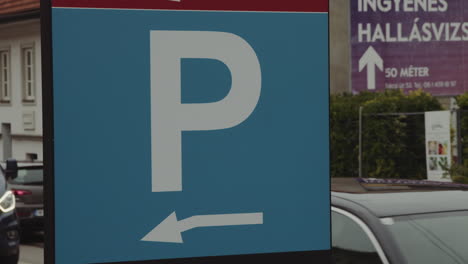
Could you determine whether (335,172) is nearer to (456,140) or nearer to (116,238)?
(456,140)

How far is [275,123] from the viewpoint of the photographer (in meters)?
2.55

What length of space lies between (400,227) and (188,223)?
2357 millimetres

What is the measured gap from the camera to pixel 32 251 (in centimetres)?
1430

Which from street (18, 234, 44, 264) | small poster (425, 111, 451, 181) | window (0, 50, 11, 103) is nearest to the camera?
street (18, 234, 44, 264)

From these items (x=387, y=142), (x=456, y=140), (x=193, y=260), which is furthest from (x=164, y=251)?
(x=387, y=142)

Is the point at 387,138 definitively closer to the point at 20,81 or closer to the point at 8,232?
the point at 8,232

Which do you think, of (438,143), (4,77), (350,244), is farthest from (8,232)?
(4,77)

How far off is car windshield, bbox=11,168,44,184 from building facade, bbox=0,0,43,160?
1354 cm

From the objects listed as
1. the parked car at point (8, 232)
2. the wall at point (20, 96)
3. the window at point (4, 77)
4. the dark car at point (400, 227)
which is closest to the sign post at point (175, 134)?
the dark car at point (400, 227)

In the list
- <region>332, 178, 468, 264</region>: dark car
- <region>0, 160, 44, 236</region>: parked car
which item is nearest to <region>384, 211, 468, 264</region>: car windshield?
<region>332, 178, 468, 264</region>: dark car

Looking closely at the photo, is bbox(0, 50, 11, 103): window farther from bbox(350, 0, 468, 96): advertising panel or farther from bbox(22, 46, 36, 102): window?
bbox(350, 0, 468, 96): advertising panel

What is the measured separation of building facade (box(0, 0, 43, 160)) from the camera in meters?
29.8

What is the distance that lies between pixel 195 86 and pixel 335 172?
19.1 metres

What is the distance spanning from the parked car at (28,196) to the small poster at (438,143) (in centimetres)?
614
